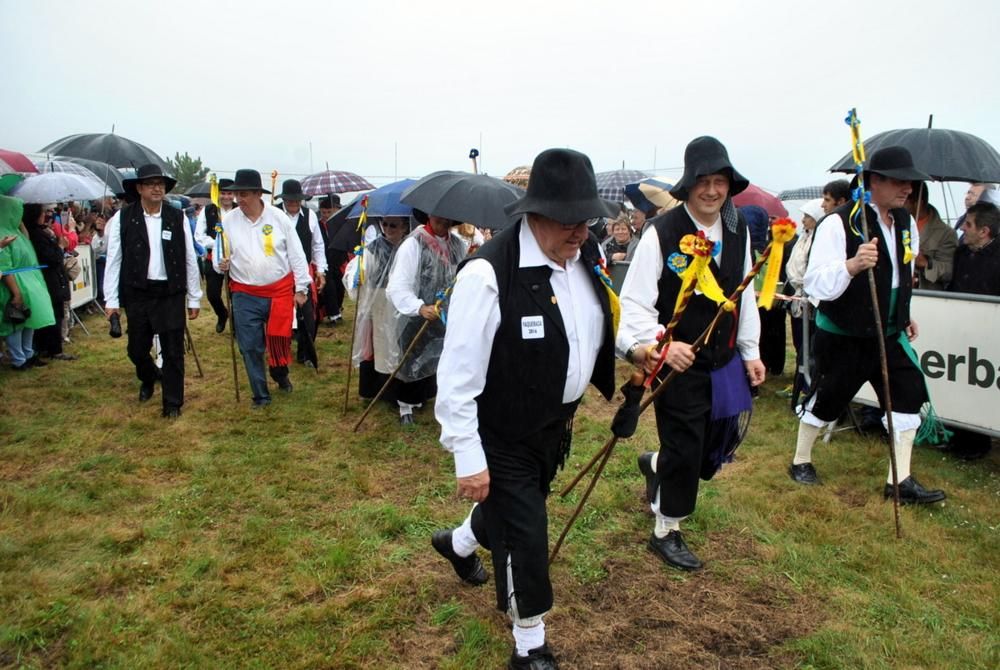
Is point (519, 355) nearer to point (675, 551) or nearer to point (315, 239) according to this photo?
point (675, 551)

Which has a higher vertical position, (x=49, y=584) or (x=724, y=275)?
(x=724, y=275)

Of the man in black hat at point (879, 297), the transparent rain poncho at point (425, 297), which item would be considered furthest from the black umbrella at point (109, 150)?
the man in black hat at point (879, 297)

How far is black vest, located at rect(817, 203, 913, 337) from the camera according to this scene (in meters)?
4.24

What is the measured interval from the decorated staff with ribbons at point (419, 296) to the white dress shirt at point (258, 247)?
3.90 feet

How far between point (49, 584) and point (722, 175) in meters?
3.85

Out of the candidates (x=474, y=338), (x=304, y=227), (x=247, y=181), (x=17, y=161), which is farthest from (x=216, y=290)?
(x=474, y=338)

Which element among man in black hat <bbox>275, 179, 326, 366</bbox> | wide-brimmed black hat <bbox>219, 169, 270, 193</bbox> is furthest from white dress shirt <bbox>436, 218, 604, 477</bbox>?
man in black hat <bbox>275, 179, 326, 366</bbox>

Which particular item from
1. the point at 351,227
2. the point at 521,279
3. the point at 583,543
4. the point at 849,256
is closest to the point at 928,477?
the point at 849,256

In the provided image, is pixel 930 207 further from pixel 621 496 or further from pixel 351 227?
pixel 351 227

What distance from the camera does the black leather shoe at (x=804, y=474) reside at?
496 cm

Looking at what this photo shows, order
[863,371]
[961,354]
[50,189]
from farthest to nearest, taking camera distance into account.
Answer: [50,189], [961,354], [863,371]

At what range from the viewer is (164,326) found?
20.1ft

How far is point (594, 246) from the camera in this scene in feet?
9.71

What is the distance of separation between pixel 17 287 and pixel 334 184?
720 cm
